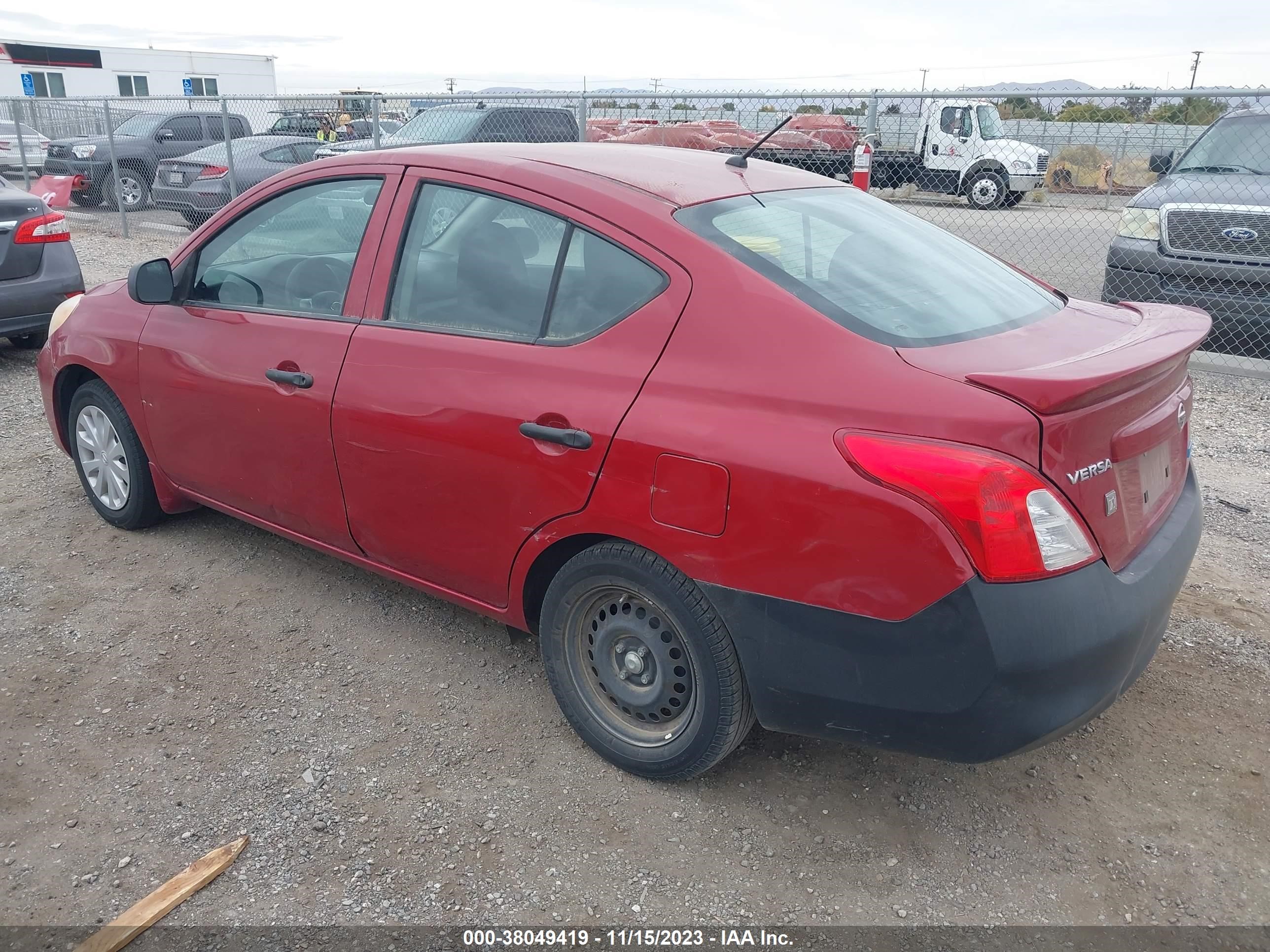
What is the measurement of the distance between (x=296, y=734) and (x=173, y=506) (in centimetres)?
167

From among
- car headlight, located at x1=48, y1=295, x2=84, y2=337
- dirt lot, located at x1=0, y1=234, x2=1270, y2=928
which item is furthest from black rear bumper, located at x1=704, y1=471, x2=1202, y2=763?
car headlight, located at x1=48, y1=295, x2=84, y2=337

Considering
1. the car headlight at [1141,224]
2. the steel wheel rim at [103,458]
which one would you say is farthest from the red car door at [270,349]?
the car headlight at [1141,224]

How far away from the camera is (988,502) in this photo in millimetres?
2023

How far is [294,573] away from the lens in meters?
4.00

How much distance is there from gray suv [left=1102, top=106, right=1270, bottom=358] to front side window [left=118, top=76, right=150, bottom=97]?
46.5 metres

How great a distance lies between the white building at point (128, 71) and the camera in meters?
39.4

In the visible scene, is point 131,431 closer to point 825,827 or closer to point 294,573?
point 294,573

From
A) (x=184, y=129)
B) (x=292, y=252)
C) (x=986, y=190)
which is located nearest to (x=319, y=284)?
(x=292, y=252)

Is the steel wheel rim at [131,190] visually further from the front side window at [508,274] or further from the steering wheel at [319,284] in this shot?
the front side window at [508,274]

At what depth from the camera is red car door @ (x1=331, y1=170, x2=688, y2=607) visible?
8.37ft

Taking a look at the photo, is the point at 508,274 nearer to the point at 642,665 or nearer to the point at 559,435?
the point at 559,435

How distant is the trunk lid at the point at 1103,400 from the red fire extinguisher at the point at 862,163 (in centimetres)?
644

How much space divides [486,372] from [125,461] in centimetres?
227

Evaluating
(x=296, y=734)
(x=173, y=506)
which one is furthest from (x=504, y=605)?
(x=173, y=506)
